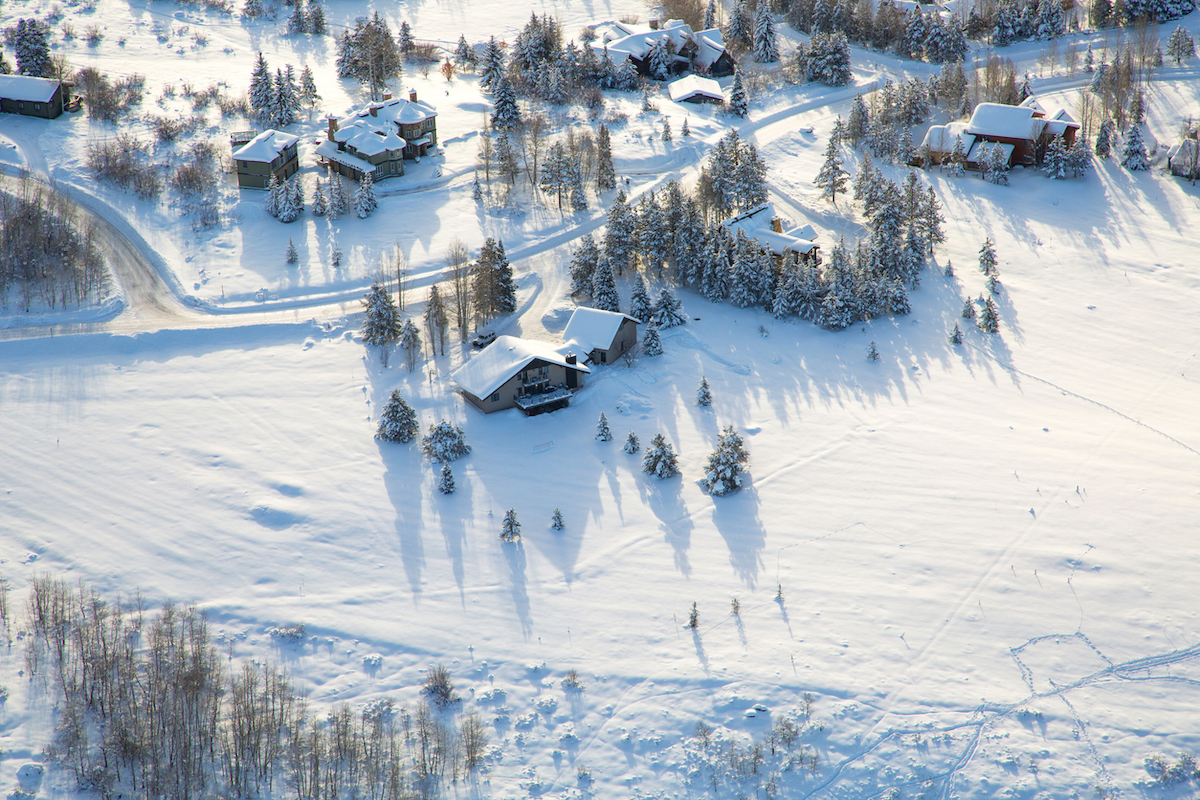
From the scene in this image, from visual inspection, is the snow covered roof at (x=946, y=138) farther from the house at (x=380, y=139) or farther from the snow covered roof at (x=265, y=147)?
the snow covered roof at (x=265, y=147)

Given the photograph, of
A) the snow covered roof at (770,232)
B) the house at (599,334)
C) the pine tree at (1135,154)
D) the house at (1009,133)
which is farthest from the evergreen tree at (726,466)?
the pine tree at (1135,154)

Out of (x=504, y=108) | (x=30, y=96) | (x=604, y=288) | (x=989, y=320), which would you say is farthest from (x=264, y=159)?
(x=989, y=320)

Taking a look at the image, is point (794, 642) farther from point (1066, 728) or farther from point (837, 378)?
point (837, 378)

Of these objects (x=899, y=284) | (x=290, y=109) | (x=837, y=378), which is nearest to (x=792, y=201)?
(x=899, y=284)

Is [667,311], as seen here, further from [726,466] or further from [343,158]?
[343,158]

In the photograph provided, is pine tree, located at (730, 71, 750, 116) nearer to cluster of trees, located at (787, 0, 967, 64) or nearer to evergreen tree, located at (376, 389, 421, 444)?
cluster of trees, located at (787, 0, 967, 64)
